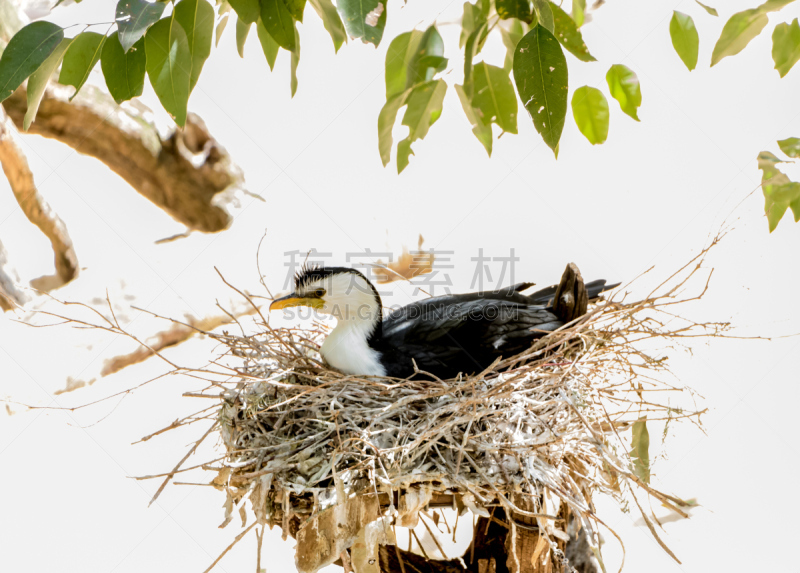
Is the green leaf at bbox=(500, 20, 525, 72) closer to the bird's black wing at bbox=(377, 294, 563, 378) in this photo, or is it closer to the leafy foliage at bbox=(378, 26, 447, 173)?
the leafy foliage at bbox=(378, 26, 447, 173)

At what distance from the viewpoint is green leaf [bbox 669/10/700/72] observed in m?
0.80

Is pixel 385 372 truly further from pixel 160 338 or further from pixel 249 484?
pixel 160 338

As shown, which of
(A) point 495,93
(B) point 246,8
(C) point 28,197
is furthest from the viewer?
(C) point 28,197

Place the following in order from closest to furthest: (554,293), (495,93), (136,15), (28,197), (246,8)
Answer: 1. (136,15)
2. (246,8)
3. (495,93)
4. (554,293)
5. (28,197)

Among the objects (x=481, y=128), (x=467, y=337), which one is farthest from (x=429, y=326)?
(x=481, y=128)

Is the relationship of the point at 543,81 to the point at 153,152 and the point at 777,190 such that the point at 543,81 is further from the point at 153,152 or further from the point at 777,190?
the point at 153,152

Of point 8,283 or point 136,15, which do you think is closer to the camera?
point 136,15

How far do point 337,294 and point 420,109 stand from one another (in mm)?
328

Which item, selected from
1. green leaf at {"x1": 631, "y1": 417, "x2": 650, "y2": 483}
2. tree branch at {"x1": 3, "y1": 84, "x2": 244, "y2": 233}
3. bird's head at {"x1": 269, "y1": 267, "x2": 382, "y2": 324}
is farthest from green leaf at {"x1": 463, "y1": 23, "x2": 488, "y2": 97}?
tree branch at {"x1": 3, "y1": 84, "x2": 244, "y2": 233}

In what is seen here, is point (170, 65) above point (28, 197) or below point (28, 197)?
below

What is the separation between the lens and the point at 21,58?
61 cm

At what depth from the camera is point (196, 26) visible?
0.68m

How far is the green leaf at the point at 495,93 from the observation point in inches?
Answer: 34.4

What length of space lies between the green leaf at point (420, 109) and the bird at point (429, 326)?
222 mm
